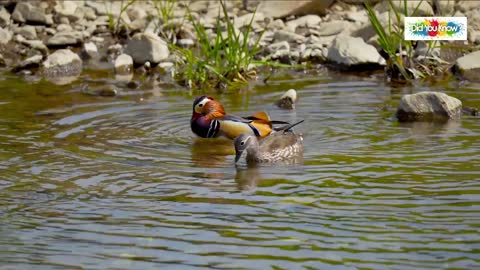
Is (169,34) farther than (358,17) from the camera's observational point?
No

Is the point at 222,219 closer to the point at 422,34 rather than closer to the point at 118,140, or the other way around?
the point at 118,140

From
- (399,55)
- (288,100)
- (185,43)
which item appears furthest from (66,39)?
(288,100)

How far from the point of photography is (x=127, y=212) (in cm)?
802

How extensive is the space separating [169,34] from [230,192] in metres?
8.22

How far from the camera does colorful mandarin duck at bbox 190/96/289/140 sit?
10.9 metres

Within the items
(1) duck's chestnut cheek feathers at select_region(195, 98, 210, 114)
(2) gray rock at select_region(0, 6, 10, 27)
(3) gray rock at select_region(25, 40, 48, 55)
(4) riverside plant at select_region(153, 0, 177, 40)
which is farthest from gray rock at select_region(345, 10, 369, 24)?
(1) duck's chestnut cheek feathers at select_region(195, 98, 210, 114)

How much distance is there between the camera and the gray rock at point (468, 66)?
14.1 m

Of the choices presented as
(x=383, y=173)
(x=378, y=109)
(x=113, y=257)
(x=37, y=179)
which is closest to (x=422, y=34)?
(x=378, y=109)

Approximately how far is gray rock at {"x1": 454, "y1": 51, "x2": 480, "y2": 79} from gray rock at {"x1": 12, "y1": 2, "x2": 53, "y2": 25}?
22.0 feet

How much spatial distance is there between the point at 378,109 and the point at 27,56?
644cm

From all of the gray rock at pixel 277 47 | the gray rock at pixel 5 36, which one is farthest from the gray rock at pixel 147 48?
the gray rock at pixel 5 36

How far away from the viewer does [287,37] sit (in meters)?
16.4

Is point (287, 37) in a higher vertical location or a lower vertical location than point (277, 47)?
higher

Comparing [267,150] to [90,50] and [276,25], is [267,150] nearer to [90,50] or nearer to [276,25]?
[90,50]
